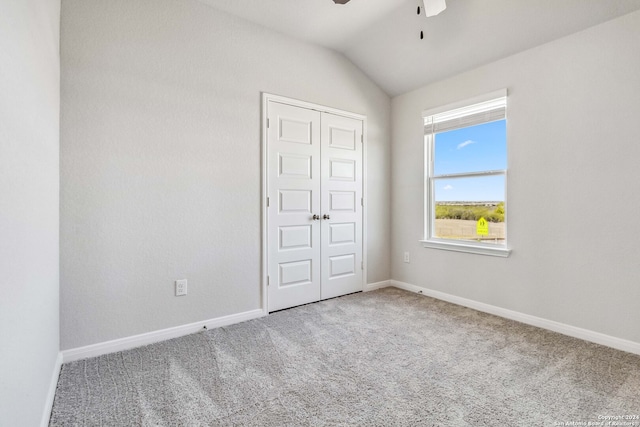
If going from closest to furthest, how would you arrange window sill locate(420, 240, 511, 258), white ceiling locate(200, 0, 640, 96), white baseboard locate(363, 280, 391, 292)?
white ceiling locate(200, 0, 640, 96) < window sill locate(420, 240, 511, 258) < white baseboard locate(363, 280, 391, 292)

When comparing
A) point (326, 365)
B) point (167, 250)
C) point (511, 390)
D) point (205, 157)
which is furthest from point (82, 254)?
point (511, 390)

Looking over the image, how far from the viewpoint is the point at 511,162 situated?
9.59ft

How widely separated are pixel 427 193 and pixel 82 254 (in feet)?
10.9

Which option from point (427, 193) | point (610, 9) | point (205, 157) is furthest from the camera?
point (427, 193)

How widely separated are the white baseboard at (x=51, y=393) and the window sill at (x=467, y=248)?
3.40 meters

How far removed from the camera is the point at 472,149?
3.28 metres

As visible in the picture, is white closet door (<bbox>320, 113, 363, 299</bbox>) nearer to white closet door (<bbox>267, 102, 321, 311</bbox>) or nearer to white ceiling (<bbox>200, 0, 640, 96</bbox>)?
white closet door (<bbox>267, 102, 321, 311</bbox>)

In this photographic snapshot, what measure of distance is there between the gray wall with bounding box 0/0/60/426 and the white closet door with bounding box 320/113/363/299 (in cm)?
232

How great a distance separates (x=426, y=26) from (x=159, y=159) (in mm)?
2685

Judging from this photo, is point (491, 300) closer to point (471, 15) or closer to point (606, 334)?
point (606, 334)

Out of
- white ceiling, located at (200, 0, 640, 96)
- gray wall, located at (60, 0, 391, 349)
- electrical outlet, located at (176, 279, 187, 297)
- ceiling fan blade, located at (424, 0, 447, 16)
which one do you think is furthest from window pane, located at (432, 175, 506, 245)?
electrical outlet, located at (176, 279, 187, 297)

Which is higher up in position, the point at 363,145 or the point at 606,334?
the point at 363,145

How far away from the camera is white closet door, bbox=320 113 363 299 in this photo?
3502 millimetres

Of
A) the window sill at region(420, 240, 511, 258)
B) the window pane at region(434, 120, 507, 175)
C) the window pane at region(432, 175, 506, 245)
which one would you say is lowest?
the window sill at region(420, 240, 511, 258)
